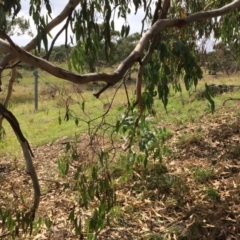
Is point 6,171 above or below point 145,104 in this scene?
below

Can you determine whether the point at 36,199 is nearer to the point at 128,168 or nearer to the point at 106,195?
the point at 106,195

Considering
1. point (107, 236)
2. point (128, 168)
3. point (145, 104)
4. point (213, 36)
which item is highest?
point (213, 36)

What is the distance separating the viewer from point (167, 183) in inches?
182

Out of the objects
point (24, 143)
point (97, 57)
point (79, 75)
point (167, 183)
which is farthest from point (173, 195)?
point (79, 75)

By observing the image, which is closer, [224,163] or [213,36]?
[224,163]

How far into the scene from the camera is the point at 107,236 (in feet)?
12.4

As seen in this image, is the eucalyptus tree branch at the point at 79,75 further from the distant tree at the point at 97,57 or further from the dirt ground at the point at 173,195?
the dirt ground at the point at 173,195

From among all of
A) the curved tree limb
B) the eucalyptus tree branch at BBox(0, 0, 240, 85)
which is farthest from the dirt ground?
the eucalyptus tree branch at BBox(0, 0, 240, 85)

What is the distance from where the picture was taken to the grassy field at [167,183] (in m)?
3.87

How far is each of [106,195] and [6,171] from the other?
3.40 m

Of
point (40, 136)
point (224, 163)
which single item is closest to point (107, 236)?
point (224, 163)

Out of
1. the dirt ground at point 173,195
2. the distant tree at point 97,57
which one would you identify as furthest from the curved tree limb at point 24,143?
the dirt ground at point 173,195

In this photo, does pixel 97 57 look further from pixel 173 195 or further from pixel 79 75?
pixel 173 195

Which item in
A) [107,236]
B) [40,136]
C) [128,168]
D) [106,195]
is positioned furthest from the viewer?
[40,136]
